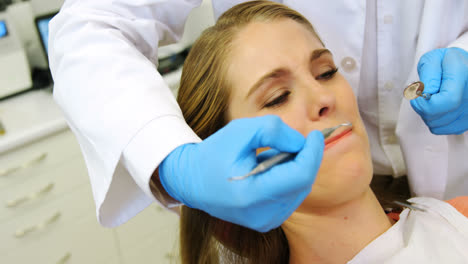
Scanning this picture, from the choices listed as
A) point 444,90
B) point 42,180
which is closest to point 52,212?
point 42,180

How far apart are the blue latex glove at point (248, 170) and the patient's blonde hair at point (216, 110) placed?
1.10 feet

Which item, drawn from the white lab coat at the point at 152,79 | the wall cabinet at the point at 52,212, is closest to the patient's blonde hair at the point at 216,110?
the white lab coat at the point at 152,79

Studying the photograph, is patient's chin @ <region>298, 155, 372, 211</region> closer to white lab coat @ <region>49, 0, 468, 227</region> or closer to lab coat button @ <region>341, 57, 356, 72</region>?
white lab coat @ <region>49, 0, 468, 227</region>

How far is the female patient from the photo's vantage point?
0.94 meters

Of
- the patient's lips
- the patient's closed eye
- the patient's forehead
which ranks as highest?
the patient's forehead

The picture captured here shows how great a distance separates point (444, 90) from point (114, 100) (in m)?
0.79

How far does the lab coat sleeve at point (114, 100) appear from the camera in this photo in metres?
0.81

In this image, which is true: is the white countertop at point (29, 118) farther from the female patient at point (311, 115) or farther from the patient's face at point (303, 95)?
the patient's face at point (303, 95)

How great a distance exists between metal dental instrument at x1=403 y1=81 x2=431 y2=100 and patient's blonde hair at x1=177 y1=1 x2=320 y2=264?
0.97ft

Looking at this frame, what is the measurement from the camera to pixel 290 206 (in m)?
0.70

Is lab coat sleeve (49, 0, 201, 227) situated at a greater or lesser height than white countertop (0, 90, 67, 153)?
greater

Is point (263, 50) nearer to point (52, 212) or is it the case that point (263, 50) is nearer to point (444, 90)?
point (444, 90)

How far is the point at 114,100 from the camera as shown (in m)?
0.86

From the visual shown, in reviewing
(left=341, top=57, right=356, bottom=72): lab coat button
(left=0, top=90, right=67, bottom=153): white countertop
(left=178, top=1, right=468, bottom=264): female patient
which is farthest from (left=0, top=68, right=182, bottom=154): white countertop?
(left=341, top=57, right=356, bottom=72): lab coat button
